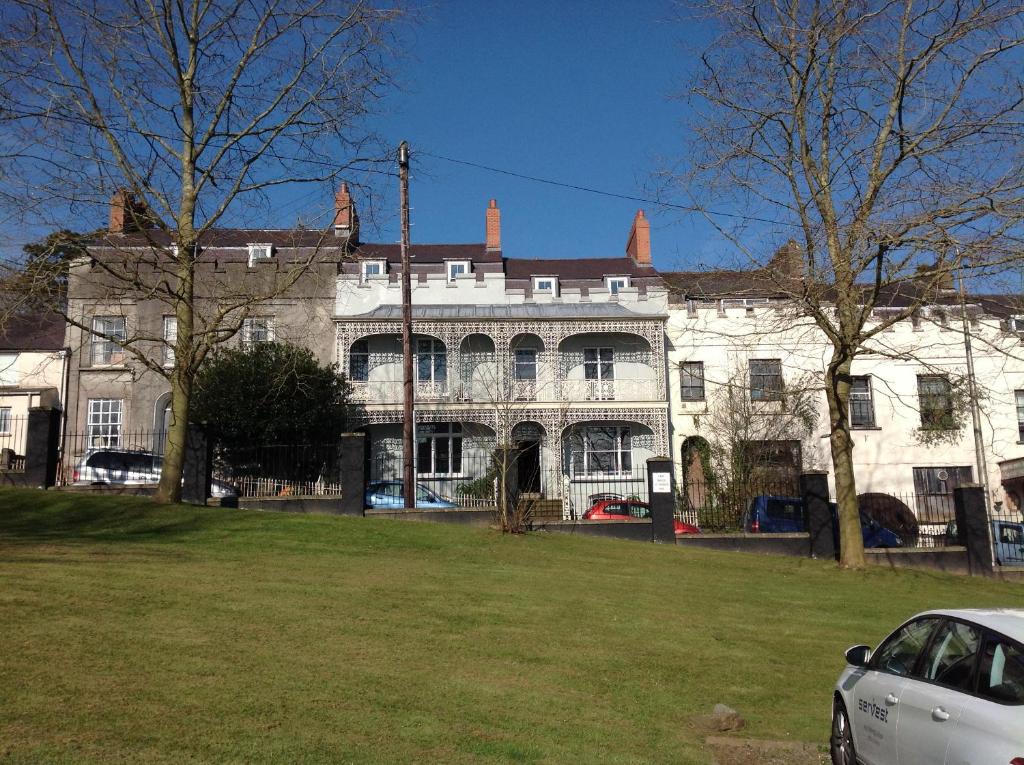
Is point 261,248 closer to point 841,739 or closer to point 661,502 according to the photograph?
point 661,502

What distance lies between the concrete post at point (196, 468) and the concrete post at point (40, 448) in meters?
3.04

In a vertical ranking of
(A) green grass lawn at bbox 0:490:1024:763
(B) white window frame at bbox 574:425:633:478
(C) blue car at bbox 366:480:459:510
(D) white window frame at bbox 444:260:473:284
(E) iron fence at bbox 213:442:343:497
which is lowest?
(A) green grass lawn at bbox 0:490:1024:763

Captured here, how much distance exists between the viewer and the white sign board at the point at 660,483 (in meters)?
20.0

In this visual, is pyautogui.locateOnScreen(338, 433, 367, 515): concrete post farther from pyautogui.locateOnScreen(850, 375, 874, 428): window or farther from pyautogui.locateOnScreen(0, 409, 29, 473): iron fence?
pyautogui.locateOnScreen(850, 375, 874, 428): window

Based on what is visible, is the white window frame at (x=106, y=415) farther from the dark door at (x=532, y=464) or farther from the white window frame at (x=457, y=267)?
the dark door at (x=532, y=464)

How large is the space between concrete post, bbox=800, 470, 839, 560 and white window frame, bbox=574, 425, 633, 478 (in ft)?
45.3

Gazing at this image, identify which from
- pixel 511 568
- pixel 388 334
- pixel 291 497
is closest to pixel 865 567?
pixel 511 568

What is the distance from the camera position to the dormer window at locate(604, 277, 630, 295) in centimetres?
3478

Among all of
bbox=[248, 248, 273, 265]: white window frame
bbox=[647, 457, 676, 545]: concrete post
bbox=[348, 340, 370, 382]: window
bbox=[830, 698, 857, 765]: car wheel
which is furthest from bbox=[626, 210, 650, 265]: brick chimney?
bbox=[830, 698, 857, 765]: car wheel

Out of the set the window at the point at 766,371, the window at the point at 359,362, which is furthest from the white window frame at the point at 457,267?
the window at the point at 766,371

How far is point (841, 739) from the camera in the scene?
6.55 metres

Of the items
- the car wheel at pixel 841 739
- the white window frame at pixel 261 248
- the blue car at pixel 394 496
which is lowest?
the car wheel at pixel 841 739

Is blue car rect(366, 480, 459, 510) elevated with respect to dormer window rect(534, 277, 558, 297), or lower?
lower

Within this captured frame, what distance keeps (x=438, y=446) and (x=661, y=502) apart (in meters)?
15.3
